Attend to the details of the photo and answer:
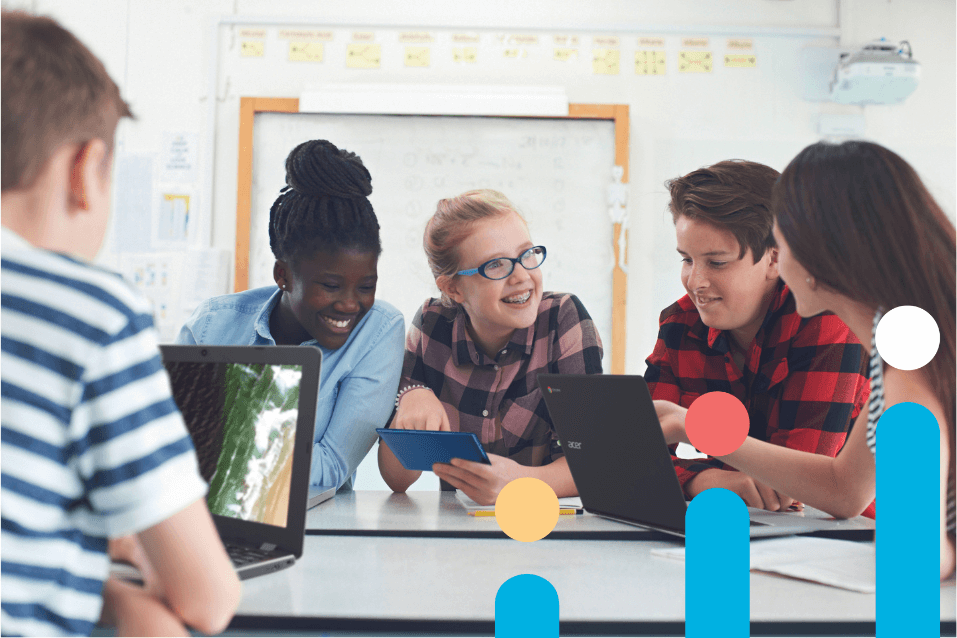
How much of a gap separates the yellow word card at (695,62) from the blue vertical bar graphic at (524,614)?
2.55 meters

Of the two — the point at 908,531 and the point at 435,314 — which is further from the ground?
the point at 435,314

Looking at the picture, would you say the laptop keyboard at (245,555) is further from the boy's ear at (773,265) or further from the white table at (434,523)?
the boy's ear at (773,265)

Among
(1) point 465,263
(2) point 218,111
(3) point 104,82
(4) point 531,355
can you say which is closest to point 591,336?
(4) point 531,355

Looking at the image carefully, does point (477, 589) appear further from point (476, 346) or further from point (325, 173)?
point (325, 173)

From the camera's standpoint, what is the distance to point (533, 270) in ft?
5.31

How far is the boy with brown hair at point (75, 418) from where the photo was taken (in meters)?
0.46

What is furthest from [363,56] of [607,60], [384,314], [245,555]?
[245,555]

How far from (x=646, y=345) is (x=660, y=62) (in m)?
1.10

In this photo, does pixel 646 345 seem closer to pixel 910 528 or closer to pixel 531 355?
pixel 531 355

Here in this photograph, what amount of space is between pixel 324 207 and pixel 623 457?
89 cm

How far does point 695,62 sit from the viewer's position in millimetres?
2754

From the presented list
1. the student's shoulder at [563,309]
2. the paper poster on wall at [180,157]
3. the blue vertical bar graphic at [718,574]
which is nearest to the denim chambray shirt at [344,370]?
the student's shoulder at [563,309]

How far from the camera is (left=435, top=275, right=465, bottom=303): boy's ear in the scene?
1.69 m

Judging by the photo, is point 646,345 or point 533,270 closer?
point 533,270
